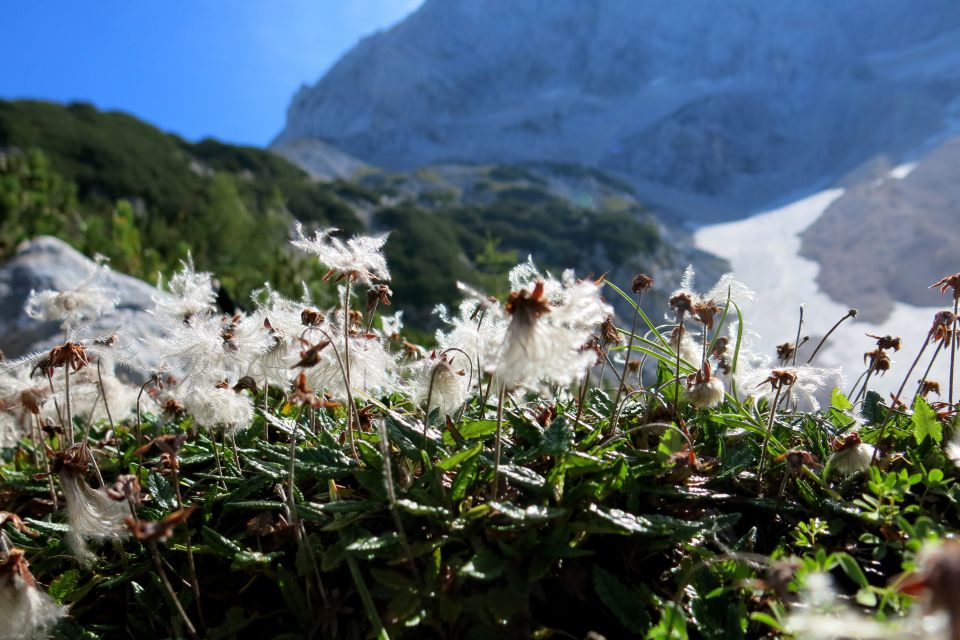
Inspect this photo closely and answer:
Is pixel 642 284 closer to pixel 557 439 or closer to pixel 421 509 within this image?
pixel 557 439

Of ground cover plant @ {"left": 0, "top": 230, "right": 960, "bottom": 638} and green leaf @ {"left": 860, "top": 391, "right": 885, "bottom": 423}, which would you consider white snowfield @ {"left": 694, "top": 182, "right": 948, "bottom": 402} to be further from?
ground cover plant @ {"left": 0, "top": 230, "right": 960, "bottom": 638}

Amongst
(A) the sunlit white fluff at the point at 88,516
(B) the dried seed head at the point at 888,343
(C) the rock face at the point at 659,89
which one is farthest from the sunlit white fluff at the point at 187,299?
(C) the rock face at the point at 659,89

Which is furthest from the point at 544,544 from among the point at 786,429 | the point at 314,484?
the point at 786,429

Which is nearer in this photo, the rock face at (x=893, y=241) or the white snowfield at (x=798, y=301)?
the white snowfield at (x=798, y=301)

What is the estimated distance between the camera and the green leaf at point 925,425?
6.70 ft

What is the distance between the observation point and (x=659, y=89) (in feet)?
419

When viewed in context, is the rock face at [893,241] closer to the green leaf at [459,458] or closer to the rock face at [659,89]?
the rock face at [659,89]

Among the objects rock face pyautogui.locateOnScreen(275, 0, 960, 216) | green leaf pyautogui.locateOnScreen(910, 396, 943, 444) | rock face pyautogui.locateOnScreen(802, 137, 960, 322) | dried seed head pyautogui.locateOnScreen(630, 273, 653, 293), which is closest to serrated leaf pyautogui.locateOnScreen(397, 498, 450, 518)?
dried seed head pyautogui.locateOnScreen(630, 273, 653, 293)

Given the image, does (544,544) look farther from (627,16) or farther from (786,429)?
(627,16)

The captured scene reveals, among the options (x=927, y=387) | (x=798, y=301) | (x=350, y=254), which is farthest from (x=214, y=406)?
(x=798, y=301)

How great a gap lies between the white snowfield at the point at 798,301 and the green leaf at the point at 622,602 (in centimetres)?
147

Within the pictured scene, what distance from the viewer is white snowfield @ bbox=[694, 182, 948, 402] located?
18297mm

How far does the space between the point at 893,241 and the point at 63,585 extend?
154ft

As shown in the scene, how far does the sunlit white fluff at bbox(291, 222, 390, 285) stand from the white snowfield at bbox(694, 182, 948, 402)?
1.63 metres
